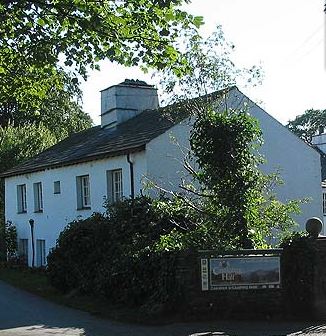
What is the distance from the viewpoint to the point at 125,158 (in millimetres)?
21234

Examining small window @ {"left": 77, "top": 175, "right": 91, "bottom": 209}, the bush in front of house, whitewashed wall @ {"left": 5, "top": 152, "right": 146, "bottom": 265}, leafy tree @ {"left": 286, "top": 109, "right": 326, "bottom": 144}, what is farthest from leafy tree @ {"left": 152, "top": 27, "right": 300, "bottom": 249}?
leafy tree @ {"left": 286, "top": 109, "right": 326, "bottom": 144}

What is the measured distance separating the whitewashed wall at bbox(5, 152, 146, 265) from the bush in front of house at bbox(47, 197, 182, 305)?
2.83 meters

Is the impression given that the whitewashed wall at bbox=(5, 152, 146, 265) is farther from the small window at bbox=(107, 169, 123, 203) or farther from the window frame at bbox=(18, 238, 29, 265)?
the window frame at bbox=(18, 238, 29, 265)

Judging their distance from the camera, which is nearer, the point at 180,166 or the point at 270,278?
the point at 270,278

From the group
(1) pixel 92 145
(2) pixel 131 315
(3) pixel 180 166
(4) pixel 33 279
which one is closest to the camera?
(2) pixel 131 315

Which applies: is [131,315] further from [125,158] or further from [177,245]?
[125,158]

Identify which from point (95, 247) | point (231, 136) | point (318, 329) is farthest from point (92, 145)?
point (318, 329)

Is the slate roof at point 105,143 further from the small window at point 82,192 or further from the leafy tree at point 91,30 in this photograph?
the leafy tree at point 91,30

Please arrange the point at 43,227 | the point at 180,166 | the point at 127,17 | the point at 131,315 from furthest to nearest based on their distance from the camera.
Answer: the point at 43,227, the point at 180,166, the point at 131,315, the point at 127,17

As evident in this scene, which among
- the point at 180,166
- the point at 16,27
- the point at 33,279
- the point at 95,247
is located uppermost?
the point at 16,27

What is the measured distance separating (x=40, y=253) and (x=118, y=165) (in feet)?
31.0

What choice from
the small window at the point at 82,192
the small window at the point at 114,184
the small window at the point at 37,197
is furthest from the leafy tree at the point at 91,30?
the small window at the point at 37,197

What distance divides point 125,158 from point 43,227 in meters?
8.85

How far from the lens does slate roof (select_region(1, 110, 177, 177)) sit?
21.2 meters
